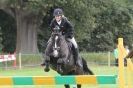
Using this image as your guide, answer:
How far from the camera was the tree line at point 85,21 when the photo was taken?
162 ft

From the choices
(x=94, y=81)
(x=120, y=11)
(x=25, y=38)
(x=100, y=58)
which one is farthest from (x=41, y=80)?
(x=120, y=11)

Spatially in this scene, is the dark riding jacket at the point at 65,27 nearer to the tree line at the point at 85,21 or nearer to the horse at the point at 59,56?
the horse at the point at 59,56

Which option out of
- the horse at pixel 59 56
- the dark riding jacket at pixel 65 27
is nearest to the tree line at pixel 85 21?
the dark riding jacket at pixel 65 27

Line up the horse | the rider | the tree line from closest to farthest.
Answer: the horse < the rider < the tree line

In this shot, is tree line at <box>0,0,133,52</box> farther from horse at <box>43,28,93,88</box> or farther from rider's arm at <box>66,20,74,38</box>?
horse at <box>43,28,93,88</box>

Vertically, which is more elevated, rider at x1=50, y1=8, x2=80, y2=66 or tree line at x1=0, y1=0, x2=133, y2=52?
rider at x1=50, y1=8, x2=80, y2=66

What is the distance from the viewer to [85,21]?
5359 cm

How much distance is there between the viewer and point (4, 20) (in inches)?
2274

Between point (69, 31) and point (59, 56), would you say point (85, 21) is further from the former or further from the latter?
point (59, 56)

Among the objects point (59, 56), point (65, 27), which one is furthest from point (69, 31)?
point (59, 56)

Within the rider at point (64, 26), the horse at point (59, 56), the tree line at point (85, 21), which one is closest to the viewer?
the horse at point (59, 56)

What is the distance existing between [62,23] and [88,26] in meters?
39.6

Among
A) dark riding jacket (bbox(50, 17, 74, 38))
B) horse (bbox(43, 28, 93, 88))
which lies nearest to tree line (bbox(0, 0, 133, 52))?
dark riding jacket (bbox(50, 17, 74, 38))

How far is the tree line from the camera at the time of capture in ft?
162
